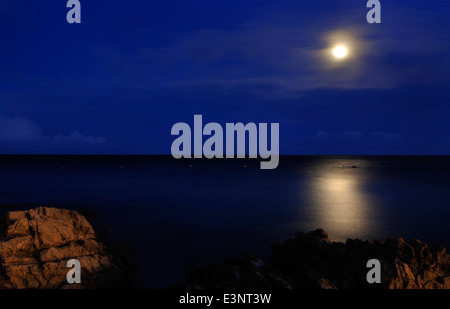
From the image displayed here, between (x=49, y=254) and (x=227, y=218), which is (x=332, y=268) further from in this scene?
(x=227, y=218)

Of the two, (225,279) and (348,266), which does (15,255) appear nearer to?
(225,279)

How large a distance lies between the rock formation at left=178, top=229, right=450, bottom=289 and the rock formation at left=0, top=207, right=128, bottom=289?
3829 millimetres

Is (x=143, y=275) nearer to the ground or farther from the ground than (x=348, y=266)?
nearer to the ground

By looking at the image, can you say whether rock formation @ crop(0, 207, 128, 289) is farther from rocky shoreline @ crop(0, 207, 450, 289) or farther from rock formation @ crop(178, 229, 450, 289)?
rock formation @ crop(178, 229, 450, 289)

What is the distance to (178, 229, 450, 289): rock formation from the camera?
9.16 meters

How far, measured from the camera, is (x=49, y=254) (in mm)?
10859

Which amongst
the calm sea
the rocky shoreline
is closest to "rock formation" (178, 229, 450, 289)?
the rocky shoreline

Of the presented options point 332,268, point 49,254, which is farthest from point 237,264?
point 49,254
